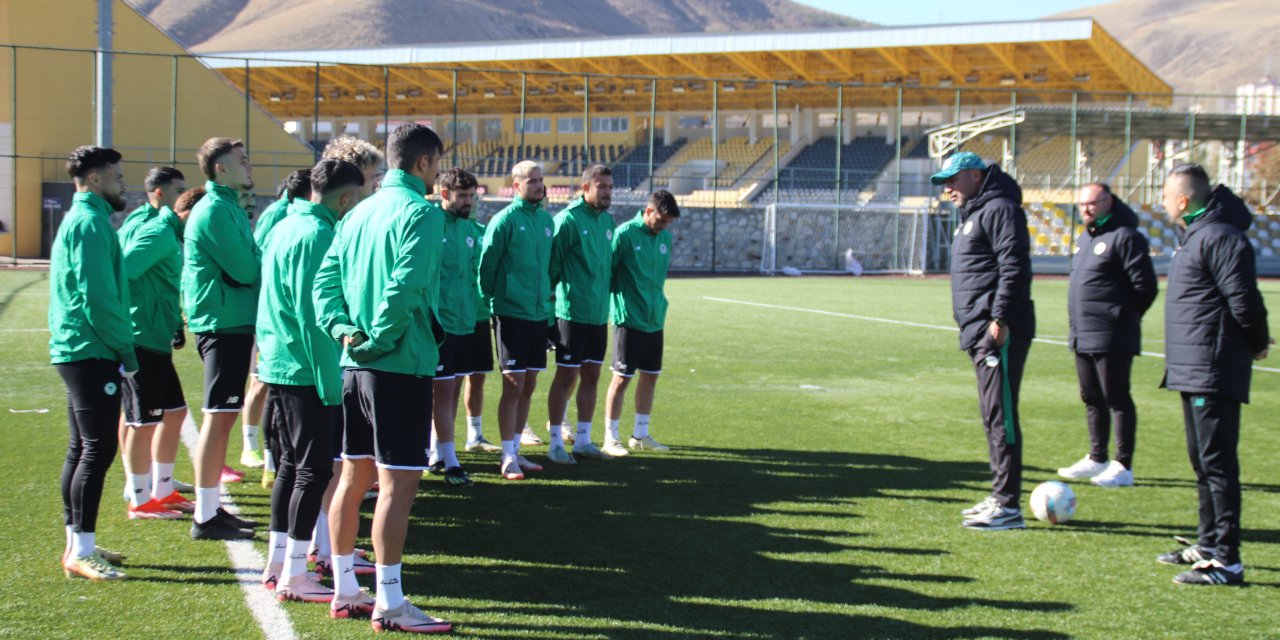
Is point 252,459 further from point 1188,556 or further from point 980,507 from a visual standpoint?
point 1188,556

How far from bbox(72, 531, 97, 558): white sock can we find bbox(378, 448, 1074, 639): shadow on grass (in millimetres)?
1405

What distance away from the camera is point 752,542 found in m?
5.86

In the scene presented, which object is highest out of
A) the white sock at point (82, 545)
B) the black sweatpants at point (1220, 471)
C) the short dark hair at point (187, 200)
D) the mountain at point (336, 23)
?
the mountain at point (336, 23)

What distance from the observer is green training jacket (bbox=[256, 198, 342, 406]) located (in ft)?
15.0

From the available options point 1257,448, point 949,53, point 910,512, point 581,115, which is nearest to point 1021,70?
point 949,53

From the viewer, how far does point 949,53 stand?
149 ft

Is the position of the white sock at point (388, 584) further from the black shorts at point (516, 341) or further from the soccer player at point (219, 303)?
the black shorts at point (516, 341)

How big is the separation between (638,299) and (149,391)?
362cm

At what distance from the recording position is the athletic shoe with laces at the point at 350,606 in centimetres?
450

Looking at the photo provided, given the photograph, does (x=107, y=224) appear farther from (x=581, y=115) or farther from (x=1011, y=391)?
(x=581, y=115)

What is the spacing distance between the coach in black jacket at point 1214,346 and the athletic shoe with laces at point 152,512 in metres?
5.26

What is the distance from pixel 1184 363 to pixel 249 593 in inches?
179

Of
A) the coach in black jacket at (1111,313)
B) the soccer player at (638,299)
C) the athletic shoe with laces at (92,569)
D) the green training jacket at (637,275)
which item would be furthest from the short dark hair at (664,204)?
the athletic shoe with laces at (92,569)

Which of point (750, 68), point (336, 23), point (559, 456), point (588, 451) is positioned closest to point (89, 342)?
point (559, 456)
